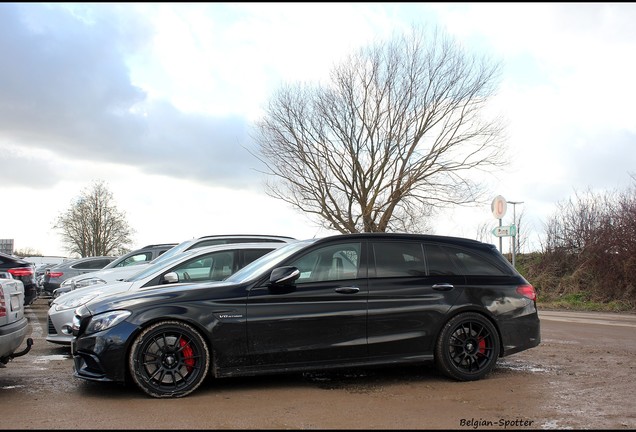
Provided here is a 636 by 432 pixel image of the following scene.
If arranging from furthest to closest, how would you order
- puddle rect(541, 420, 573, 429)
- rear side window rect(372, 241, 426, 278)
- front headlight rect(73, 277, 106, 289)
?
1. front headlight rect(73, 277, 106, 289)
2. rear side window rect(372, 241, 426, 278)
3. puddle rect(541, 420, 573, 429)

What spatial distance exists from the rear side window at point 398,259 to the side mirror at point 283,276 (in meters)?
0.98

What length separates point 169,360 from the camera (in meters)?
6.00

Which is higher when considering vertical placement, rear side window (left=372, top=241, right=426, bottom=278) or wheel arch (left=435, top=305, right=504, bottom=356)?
rear side window (left=372, top=241, right=426, bottom=278)

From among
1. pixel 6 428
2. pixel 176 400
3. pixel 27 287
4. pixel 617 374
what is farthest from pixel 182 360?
pixel 27 287

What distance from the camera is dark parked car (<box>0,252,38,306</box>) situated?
47.6 feet

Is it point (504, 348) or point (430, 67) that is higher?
point (430, 67)

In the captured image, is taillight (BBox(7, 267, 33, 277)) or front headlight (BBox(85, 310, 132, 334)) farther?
taillight (BBox(7, 267, 33, 277))

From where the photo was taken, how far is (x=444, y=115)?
32.0m

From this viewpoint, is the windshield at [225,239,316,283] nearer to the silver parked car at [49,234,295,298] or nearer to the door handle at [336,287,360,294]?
the door handle at [336,287,360,294]

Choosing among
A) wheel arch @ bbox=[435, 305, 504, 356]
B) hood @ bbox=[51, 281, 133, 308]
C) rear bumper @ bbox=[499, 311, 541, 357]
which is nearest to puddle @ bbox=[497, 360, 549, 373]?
rear bumper @ bbox=[499, 311, 541, 357]

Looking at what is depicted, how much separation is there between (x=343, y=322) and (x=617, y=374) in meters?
3.29

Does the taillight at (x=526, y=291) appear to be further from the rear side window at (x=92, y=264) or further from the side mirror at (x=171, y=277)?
the rear side window at (x=92, y=264)

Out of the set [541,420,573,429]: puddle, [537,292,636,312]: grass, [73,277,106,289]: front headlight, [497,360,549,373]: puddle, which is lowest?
[537,292,636,312]: grass

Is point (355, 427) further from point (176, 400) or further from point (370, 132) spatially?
point (370, 132)
